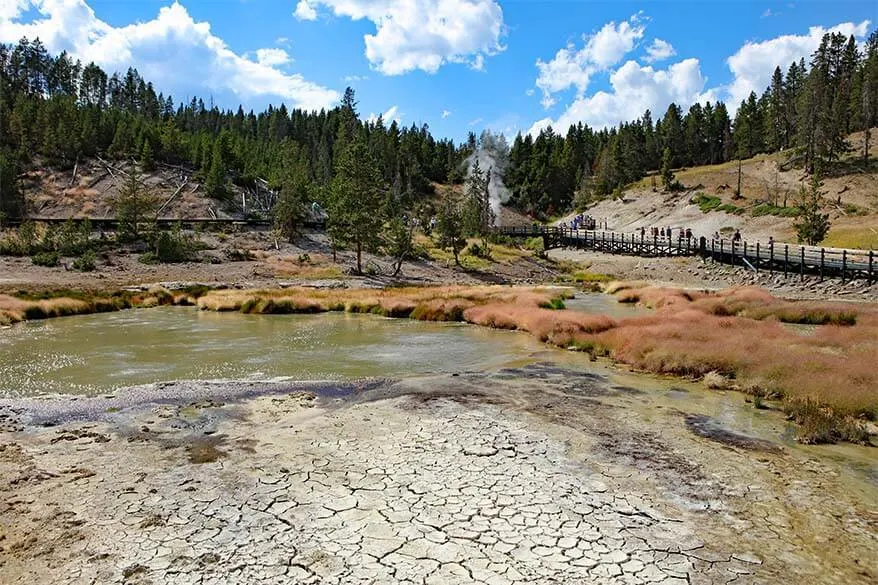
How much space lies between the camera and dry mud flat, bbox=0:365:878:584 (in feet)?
28.7

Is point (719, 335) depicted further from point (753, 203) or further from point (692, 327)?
point (753, 203)

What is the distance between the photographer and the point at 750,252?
2544 inches

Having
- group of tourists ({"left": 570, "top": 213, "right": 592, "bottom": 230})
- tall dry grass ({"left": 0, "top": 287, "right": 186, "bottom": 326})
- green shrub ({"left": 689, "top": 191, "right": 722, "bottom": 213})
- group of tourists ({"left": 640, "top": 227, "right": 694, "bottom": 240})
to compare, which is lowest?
tall dry grass ({"left": 0, "top": 287, "right": 186, "bottom": 326})

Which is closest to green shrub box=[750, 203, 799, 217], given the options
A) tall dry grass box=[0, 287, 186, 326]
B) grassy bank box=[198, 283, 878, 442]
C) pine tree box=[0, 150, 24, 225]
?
grassy bank box=[198, 283, 878, 442]

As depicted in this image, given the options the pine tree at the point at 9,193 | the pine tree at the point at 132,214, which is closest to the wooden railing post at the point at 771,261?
the pine tree at the point at 132,214

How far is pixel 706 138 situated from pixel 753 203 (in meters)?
60.9

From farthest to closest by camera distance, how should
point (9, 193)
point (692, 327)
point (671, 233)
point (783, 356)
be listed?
1. point (671, 233)
2. point (9, 193)
3. point (692, 327)
4. point (783, 356)

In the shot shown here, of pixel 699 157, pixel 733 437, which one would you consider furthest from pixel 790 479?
pixel 699 157

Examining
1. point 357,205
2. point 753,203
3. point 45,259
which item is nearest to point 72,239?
point 45,259

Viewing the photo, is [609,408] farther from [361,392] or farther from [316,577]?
[316,577]

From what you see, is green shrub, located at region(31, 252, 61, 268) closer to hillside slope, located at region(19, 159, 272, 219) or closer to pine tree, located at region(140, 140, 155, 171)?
hillside slope, located at region(19, 159, 272, 219)

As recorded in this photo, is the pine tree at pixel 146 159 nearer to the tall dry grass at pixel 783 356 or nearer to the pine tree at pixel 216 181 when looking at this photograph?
the pine tree at pixel 216 181

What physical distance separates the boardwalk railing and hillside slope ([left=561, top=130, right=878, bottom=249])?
1285 cm

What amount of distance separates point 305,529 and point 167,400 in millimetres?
10328
